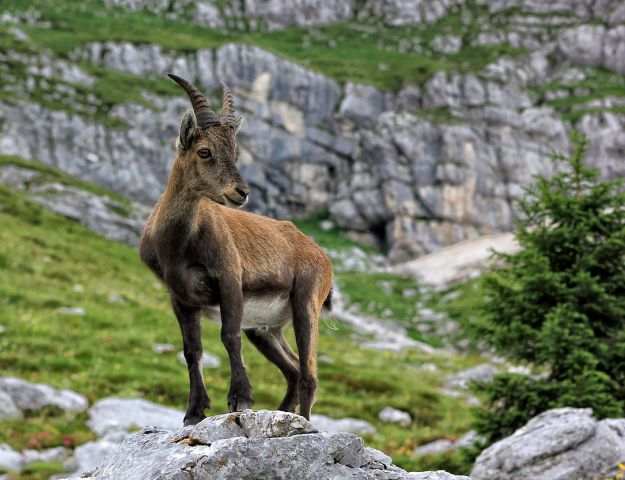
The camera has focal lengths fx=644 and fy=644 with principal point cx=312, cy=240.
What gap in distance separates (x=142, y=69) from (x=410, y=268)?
227 ft

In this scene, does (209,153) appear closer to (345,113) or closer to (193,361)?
(193,361)

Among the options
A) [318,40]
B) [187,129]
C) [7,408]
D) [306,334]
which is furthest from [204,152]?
[318,40]

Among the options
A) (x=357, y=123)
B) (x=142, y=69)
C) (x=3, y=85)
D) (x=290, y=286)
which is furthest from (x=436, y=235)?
(x=290, y=286)

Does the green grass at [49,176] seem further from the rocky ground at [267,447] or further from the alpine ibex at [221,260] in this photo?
the alpine ibex at [221,260]

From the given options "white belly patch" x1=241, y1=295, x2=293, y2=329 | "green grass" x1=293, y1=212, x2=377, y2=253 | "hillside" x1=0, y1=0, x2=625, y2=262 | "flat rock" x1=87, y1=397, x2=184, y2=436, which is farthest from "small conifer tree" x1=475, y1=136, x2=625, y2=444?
"green grass" x1=293, y1=212, x2=377, y2=253

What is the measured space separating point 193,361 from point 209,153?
2481mm

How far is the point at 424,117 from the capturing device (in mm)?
122875

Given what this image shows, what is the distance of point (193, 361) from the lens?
771cm

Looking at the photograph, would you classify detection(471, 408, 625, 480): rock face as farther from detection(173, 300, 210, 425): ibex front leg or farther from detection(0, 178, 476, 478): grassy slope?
detection(173, 300, 210, 425): ibex front leg

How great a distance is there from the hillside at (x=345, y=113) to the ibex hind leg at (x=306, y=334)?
92.9 metres

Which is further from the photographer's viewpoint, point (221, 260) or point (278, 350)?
point (278, 350)

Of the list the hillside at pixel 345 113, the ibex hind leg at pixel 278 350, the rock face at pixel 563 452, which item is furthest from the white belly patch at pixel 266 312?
the hillside at pixel 345 113

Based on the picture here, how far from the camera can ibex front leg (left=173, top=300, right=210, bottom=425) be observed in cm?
763

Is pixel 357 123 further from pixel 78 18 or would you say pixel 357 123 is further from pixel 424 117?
pixel 78 18
